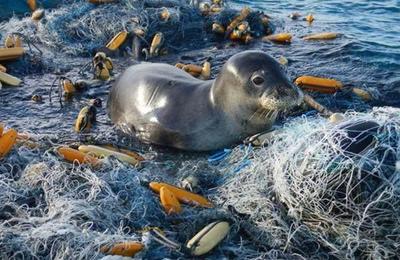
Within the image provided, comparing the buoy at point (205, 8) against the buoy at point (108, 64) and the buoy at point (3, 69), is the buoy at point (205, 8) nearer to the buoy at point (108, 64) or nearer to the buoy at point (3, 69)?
the buoy at point (108, 64)

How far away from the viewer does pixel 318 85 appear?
9406 millimetres

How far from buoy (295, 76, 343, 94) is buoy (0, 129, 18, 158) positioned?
4.66 meters

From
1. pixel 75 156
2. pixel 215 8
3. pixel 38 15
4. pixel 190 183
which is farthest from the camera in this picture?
pixel 215 8

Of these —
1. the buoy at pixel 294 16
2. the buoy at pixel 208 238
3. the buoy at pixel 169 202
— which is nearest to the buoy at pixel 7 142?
the buoy at pixel 169 202

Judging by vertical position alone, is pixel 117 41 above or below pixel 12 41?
below

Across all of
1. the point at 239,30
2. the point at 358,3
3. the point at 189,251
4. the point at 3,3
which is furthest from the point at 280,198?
the point at 358,3

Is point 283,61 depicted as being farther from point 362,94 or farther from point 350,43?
point 350,43

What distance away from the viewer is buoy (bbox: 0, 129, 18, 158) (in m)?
6.18

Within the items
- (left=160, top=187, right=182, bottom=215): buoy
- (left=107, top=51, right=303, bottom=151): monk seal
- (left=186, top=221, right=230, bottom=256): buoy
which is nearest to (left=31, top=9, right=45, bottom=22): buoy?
(left=107, top=51, right=303, bottom=151): monk seal

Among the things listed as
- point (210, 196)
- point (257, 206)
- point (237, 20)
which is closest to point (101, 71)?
point (237, 20)

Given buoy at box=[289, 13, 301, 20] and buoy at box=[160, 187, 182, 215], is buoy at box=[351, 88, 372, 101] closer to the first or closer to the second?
buoy at box=[160, 187, 182, 215]

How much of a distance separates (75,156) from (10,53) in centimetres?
537

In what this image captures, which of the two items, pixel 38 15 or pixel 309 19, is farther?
pixel 309 19

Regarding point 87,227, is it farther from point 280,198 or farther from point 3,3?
point 3,3
